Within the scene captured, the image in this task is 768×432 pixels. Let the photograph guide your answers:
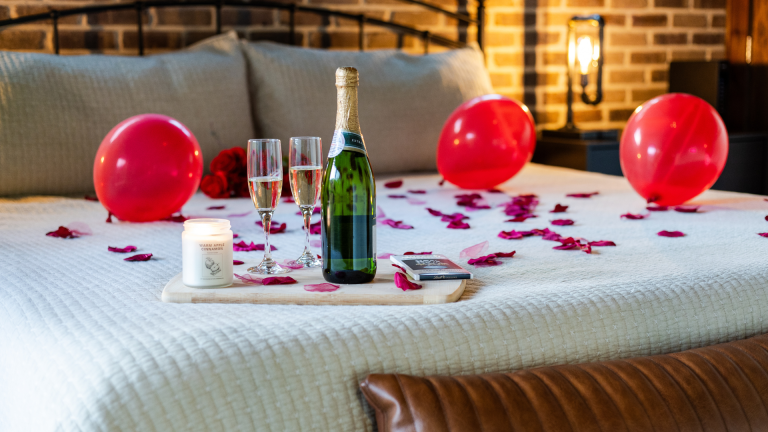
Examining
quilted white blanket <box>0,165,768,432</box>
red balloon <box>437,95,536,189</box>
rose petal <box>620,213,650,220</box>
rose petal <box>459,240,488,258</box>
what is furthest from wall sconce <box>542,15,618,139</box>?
rose petal <box>459,240,488,258</box>

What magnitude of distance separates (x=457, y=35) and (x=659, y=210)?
1491 mm

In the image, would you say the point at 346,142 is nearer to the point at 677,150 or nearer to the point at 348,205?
the point at 348,205

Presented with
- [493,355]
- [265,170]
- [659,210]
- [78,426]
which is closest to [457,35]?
[659,210]

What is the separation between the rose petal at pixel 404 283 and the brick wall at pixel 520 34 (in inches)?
73.4

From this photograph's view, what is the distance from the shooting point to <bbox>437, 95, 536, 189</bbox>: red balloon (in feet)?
6.42

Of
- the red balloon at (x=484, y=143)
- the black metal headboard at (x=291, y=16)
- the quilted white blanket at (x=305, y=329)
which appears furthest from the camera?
the black metal headboard at (x=291, y=16)

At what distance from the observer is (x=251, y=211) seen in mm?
1723

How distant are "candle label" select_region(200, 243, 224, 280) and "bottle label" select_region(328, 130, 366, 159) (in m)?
0.20

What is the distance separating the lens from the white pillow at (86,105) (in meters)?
1.84

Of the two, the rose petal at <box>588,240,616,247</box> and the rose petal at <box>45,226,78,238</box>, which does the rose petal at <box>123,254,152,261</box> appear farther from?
the rose petal at <box>588,240,616,247</box>

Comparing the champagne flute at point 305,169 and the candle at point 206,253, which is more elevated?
the champagne flute at point 305,169

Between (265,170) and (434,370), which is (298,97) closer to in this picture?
(265,170)

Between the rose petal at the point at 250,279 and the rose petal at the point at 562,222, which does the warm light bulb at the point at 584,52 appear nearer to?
the rose petal at the point at 562,222

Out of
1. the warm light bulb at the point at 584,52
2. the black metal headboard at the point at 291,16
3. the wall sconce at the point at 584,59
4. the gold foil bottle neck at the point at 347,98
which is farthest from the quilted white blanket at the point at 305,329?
the warm light bulb at the point at 584,52
